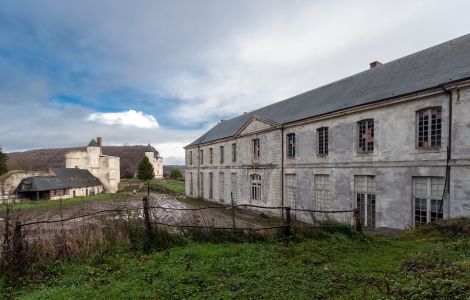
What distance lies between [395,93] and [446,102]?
209 cm

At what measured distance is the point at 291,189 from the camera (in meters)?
18.1

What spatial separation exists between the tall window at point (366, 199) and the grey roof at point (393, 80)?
3811 mm

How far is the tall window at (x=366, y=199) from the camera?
42.4ft

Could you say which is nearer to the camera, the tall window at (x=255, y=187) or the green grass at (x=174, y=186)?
the tall window at (x=255, y=187)

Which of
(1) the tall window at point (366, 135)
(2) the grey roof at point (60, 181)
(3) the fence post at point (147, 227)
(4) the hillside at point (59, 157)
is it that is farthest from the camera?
(4) the hillside at point (59, 157)

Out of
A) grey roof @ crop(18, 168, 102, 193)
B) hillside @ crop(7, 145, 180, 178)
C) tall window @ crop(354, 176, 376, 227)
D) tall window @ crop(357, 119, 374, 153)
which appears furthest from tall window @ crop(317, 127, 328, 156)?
hillside @ crop(7, 145, 180, 178)

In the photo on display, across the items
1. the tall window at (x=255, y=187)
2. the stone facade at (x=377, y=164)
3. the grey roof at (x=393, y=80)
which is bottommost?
the tall window at (x=255, y=187)

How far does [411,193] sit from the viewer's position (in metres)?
11.3

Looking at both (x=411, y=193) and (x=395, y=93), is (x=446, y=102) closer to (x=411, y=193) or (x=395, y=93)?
(x=395, y=93)

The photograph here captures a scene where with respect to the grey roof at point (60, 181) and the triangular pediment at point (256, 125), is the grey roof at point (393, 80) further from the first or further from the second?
the grey roof at point (60, 181)

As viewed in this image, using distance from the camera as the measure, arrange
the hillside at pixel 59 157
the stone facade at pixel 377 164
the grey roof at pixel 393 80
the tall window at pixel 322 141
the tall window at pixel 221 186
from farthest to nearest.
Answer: the hillside at pixel 59 157
the tall window at pixel 221 186
the tall window at pixel 322 141
the grey roof at pixel 393 80
the stone facade at pixel 377 164

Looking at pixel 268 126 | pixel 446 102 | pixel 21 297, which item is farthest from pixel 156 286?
pixel 268 126

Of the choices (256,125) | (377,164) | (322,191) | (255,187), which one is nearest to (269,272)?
(377,164)

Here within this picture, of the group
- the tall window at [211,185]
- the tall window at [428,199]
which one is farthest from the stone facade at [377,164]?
the tall window at [211,185]
